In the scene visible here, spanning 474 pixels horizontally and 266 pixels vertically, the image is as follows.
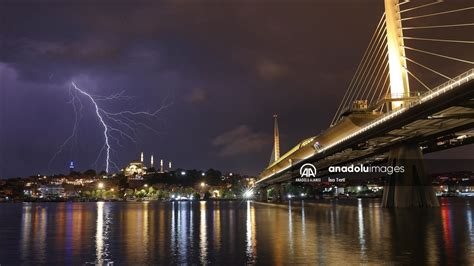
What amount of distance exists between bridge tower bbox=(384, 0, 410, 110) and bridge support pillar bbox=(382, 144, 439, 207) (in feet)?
53.6

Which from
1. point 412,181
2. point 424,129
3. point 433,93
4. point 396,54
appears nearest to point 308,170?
point 412,181

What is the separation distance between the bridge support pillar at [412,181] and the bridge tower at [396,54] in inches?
643

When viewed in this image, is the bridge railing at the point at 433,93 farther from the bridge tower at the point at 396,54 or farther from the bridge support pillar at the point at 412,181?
the bridge support pillar at the point at 412,181

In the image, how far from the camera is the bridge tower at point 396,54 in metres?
61.9

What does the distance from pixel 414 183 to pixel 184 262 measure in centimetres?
5884

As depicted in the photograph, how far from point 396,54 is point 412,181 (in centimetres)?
2204

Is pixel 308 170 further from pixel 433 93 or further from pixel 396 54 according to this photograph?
pixel 433 93

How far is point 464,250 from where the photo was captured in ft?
91.9

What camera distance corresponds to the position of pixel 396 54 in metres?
63.7


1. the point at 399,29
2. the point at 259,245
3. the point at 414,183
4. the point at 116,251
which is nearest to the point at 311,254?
the point at 259,245

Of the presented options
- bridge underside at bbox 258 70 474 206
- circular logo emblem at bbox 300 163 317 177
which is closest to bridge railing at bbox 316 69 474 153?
bridge underside at bbox 258 70 474 206

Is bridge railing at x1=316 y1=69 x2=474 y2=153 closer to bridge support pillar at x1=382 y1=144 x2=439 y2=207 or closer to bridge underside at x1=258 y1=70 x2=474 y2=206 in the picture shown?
bridge underside at x1=258 y1=70 x2=474 y2=206

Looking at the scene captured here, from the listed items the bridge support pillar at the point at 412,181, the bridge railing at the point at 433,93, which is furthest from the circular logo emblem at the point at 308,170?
the bridge railing at the point at 433,93

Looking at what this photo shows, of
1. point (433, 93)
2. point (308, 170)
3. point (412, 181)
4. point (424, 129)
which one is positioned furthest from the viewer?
point (308, 170)
